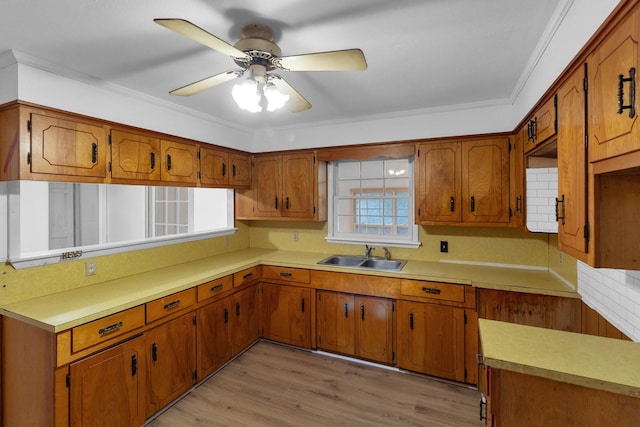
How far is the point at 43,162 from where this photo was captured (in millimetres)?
1950

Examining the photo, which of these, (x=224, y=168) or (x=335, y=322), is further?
(x=224, y=168)

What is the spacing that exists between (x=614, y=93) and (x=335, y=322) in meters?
2.66

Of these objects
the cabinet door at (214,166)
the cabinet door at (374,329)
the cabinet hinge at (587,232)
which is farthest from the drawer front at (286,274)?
the cabinet hinge at (587,232)

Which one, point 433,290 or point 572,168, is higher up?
point 572,168

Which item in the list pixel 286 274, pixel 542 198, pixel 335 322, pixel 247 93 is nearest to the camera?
pixel 247 93

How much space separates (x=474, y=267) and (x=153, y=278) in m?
2.93

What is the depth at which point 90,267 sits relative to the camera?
2.37 meters

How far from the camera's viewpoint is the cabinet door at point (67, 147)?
1.93 meters

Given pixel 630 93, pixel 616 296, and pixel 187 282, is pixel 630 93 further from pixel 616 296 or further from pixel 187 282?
pixel 187 282

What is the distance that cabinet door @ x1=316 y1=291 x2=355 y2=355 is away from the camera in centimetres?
300

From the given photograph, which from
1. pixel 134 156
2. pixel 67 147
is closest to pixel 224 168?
pixel 134 156

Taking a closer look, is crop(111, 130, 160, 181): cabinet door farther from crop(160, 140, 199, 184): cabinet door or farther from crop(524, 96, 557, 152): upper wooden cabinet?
crop(524, 96, 557, 152): upper wooden cabinet

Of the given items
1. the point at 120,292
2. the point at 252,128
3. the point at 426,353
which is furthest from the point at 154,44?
the point at 426,353

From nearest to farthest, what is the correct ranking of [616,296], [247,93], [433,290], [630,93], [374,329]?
1. [630,93]
2. [247,93]
3. [616,296]
4. [433,290]
5. [374,329]
